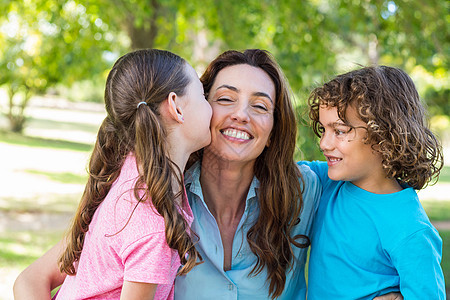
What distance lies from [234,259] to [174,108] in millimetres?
750

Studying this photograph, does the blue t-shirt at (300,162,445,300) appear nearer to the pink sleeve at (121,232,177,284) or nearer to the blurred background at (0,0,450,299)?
the pink sleeve at (121,232,177,284)

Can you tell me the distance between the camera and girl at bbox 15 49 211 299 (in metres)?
1.79

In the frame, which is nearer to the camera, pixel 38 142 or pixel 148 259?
pixel 148 259

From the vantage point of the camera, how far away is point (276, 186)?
2.49 metres

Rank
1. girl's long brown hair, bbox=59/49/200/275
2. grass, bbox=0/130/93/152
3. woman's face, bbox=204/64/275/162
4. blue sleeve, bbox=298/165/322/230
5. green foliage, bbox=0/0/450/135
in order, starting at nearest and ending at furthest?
girl's long brown hair, bbox=59/49/200/275, woman's face, bbox=204/64/275/162, blue sleeve, bbox=298/165/322/230, green foliage, bbox=0/0/450/135, grass, bbox=0/130/93/152

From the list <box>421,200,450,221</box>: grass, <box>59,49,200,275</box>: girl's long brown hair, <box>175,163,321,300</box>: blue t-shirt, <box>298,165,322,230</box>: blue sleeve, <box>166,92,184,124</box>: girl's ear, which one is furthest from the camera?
<box>421,200,450,221</box>: grass

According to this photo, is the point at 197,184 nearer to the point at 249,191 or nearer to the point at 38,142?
the point at 249,191

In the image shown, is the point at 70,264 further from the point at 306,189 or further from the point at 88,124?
the point at 88,124

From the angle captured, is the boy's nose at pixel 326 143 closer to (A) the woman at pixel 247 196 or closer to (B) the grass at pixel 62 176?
(A) the woman at pixel 247 196

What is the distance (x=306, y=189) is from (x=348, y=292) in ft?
1.82

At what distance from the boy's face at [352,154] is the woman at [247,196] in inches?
11.6

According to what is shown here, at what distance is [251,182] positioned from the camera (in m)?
2.57

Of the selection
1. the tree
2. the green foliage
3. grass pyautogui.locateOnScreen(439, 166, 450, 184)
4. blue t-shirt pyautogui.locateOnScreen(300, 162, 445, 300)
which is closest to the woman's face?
blue t-shirt pyautogui.locateOnScreen(300, 162, 445, 300)

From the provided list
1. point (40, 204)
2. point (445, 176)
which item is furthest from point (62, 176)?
point (445, 176)
